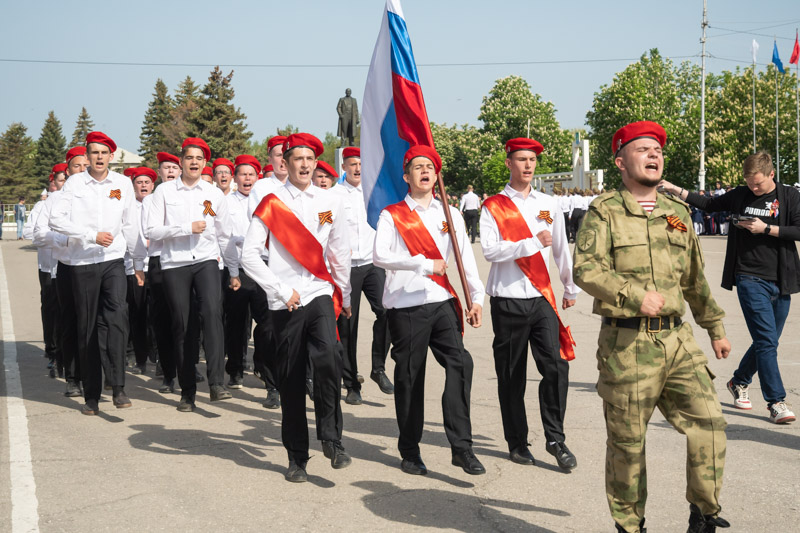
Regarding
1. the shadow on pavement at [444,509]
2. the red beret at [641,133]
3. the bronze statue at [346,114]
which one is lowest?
the shadow on pavement at [444,509]

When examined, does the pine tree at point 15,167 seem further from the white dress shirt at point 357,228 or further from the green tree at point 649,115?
the white dress shirt at point 357,228

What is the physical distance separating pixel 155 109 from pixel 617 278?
100504 millimetres

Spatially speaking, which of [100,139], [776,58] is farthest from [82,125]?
[100,139]

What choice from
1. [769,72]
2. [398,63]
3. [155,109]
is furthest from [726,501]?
[155,109]

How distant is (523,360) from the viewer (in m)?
6.27

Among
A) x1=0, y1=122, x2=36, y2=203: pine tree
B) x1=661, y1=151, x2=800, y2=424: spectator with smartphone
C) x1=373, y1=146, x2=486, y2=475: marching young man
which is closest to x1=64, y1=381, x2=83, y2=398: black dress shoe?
x1=373, y1=146, x2=486, y2=475: marching young man

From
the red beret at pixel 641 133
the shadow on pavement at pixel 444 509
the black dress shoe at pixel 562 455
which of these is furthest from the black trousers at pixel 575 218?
the red beret at pixel 641 133

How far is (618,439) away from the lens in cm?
427

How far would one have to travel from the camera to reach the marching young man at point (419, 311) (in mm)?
5992

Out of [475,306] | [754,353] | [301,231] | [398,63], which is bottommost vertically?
[754,353]

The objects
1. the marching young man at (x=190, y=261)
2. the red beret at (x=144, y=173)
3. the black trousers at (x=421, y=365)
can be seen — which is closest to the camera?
the black trousers at (x=421, y=365)

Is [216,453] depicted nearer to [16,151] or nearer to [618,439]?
[618,439]

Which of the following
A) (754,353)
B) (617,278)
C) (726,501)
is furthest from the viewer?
(754,353)

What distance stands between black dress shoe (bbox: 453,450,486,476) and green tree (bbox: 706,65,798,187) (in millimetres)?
69313
